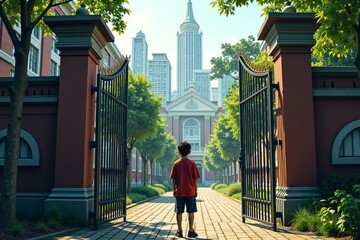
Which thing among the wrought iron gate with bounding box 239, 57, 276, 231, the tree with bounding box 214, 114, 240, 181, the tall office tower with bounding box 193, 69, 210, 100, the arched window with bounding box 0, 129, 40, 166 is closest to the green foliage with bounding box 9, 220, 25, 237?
the arched window with bounding box 0, 129, 40, 166

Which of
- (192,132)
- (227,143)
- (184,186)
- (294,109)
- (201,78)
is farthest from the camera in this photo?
(201,78)

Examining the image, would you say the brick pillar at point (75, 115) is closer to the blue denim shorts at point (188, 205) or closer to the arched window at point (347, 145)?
the blue denim shorts at point (188, 205)

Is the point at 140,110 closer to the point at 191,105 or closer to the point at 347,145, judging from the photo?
the point at 347,145

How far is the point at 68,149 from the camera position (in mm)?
8141

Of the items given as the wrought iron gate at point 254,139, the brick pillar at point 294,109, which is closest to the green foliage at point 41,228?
the wrought iron gate at point 254,139

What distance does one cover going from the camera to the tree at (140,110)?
19.6 meters

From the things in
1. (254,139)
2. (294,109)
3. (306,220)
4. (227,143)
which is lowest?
(306,220)

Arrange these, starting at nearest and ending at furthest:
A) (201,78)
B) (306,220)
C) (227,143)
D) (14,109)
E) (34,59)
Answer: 1. (306,220)
2. (14,109)
3. (34,59)
4. (227,143)
5. (201,78)

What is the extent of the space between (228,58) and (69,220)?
33566mm

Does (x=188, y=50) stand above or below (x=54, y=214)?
above

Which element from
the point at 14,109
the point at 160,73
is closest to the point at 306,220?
the point at 14,109

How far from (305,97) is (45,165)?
5.85m

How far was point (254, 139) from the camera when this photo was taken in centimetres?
848

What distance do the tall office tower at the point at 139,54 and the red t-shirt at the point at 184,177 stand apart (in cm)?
15816
